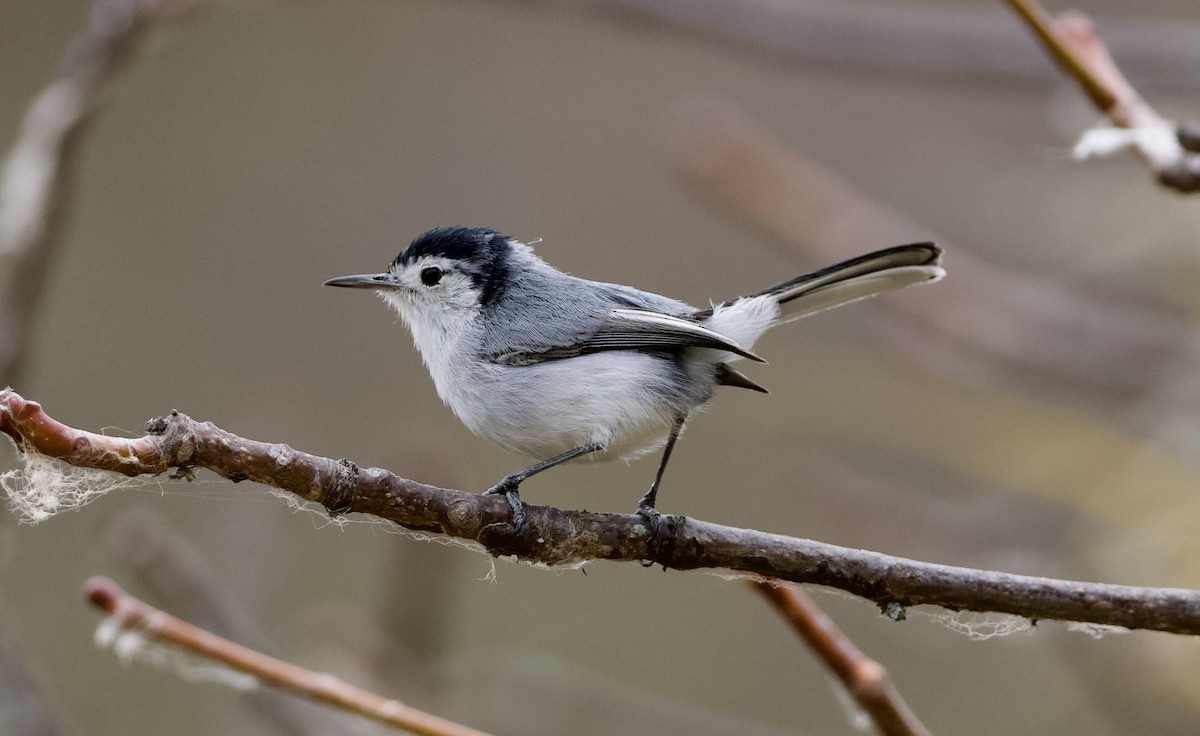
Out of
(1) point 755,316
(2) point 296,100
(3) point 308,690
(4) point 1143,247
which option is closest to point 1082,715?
(4) point 1143,247

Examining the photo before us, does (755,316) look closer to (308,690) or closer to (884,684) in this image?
(884,684)

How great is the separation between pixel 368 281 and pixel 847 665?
108cm

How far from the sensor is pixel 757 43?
2158mm

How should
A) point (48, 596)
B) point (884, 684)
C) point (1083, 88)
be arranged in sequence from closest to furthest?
point (884, 684) → point (1083, 88) → point (48, 596)

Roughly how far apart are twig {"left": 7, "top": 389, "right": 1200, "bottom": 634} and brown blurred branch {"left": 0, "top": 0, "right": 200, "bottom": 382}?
32.4 inches

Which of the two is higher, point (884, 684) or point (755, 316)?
point (755, 316)

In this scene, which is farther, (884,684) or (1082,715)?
(1082,715)

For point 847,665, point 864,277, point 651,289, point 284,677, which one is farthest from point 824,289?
point 651,289

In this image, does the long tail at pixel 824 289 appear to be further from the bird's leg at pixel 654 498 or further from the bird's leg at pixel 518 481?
the bird's leg at pixel 518 481

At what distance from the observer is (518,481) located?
4.28 ft

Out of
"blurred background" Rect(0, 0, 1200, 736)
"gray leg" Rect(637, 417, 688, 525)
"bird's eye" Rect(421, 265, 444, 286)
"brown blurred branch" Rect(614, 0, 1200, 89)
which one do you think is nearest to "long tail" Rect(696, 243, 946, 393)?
"gray leg" Rect(637, 417, 688, 525)

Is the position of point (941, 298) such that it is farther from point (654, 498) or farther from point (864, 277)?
point (654, 498)

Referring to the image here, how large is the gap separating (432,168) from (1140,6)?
8.65ft

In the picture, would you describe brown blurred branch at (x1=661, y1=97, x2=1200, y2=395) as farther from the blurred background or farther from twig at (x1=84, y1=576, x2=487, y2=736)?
twig at (x1=84, y1=576, x2=487, y2=736)
